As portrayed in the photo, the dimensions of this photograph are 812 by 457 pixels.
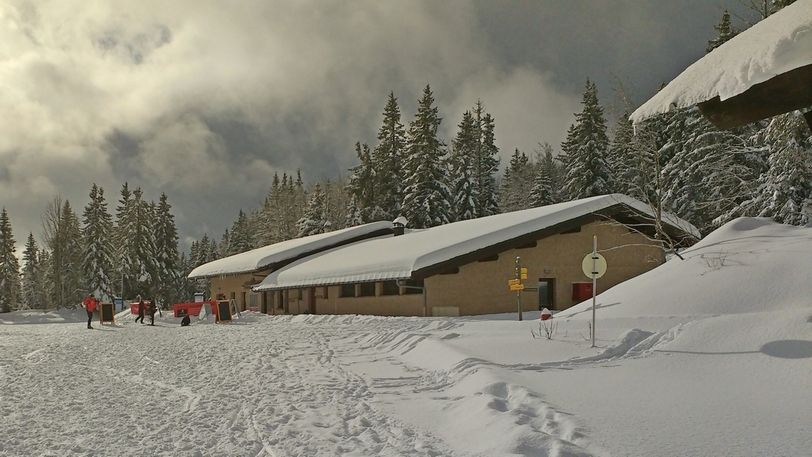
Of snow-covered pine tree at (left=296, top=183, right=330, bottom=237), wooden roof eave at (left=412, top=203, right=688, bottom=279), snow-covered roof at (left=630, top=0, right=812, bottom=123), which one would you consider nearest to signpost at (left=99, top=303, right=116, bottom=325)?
wooden roof eave at (left=412, top=203, right=688, bottom=279)

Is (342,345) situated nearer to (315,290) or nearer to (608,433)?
(608,433)

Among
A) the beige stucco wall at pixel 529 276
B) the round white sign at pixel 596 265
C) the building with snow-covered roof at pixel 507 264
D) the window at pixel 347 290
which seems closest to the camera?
the round white sign at pixel 596 265

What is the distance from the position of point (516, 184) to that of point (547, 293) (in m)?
51.2

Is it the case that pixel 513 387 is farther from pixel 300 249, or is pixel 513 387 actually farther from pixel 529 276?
pixel 300 249

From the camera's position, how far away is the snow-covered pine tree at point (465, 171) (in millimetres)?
48344

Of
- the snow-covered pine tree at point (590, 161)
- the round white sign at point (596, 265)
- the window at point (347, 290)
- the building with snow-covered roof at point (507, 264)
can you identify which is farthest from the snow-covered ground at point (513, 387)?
the snow-covered pine tree at point (590, 161)

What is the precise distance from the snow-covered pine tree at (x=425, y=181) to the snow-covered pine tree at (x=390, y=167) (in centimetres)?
208

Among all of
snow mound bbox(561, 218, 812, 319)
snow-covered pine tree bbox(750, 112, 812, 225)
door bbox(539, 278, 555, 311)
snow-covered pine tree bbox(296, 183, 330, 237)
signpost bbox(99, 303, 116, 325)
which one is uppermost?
snow-covered pine tree bbox(296, 183, 330, 237)

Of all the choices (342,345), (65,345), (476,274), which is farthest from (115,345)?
(476,274)

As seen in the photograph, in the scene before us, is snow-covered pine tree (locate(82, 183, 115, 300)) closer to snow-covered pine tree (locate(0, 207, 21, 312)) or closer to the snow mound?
snow-covered pine tree (locate(0, 207, 21, 312))

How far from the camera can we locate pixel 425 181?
46906 mm

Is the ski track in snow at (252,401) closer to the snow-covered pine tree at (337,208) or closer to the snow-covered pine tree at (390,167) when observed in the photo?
the snow-covered pine tree at (390,167)

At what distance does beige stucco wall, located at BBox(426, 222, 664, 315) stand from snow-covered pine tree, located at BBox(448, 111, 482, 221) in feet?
82.9

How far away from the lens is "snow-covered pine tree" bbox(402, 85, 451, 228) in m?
46.4
